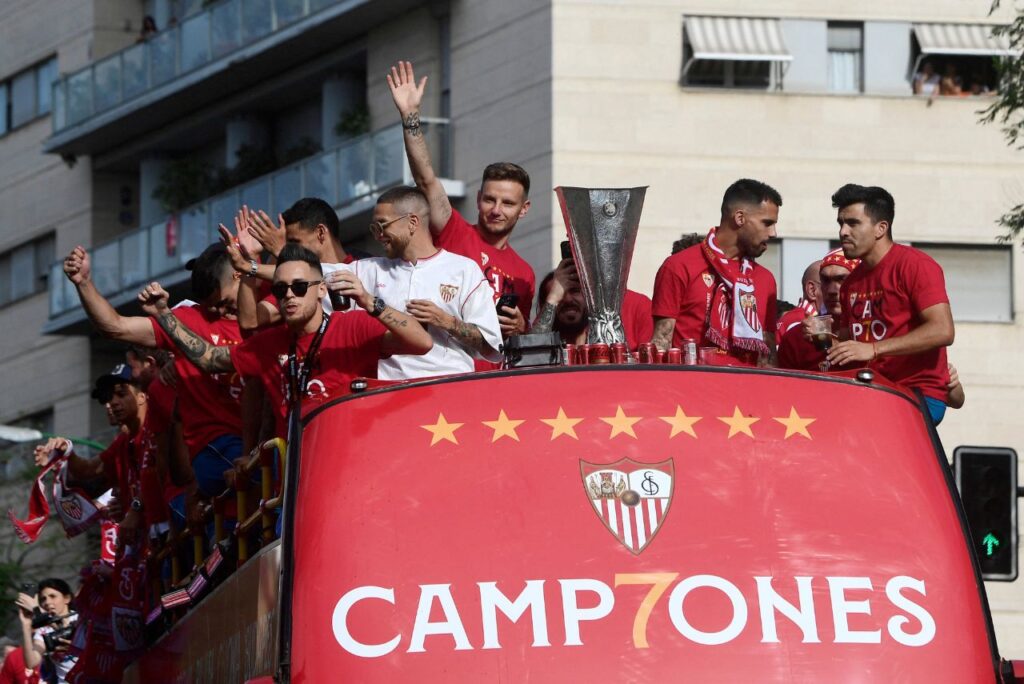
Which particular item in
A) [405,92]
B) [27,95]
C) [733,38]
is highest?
[27,95]

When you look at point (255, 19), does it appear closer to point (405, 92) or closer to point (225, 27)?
point (225, 27)

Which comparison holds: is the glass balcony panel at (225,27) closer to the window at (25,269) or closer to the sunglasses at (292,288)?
the window at (25,269)

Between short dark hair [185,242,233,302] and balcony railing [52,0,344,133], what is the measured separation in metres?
25.4

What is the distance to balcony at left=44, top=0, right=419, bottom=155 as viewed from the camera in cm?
3828

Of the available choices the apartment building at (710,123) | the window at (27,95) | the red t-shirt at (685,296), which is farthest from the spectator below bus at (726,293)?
the window at (27,95)

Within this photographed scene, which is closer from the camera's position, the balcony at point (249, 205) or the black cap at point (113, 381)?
the black cap at point (113, 381)

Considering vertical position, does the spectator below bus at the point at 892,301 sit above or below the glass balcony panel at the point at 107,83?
below

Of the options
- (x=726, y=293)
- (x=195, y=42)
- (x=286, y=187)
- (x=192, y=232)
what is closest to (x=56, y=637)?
(x=726, y=293)

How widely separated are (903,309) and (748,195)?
1085 mm

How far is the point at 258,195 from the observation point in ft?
125

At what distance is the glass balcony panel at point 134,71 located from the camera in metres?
43.3

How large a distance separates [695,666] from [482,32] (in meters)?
27.9

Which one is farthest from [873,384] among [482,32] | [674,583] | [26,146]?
[26,146]

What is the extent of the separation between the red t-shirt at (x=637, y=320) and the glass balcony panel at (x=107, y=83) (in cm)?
3326
